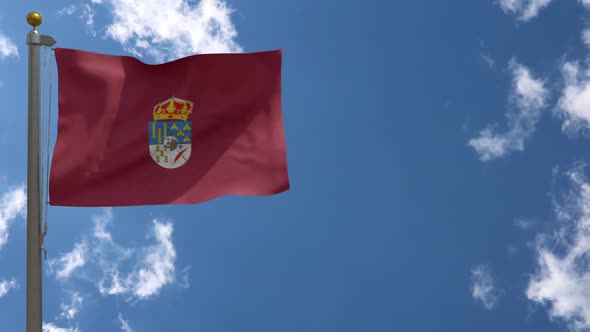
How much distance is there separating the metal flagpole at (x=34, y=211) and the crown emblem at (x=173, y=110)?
1704 millimetres

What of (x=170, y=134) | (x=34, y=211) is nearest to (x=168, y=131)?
(x=170, y=134)

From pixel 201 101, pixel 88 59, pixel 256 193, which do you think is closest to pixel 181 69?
pixel 201 101

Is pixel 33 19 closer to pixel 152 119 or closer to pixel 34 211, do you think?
pixel 152 119

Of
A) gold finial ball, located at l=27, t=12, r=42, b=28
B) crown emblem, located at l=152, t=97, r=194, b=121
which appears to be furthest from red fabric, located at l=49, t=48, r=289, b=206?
gold finial ball, located at l=27, t=12, r=42, b=28

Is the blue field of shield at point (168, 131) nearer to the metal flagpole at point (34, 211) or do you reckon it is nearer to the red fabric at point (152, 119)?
the red fabric at point (152, 119)

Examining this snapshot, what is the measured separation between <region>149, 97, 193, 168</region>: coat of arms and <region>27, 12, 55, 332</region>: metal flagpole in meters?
1.64

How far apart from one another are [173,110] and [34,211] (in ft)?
7.78

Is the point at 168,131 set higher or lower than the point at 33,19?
lower

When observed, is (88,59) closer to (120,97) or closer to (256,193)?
(120,97)

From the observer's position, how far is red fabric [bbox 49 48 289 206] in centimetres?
898

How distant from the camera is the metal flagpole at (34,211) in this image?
26.2 ft

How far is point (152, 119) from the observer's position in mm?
9375

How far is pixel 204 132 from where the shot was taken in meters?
9.48

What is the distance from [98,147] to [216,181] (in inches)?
65.1
